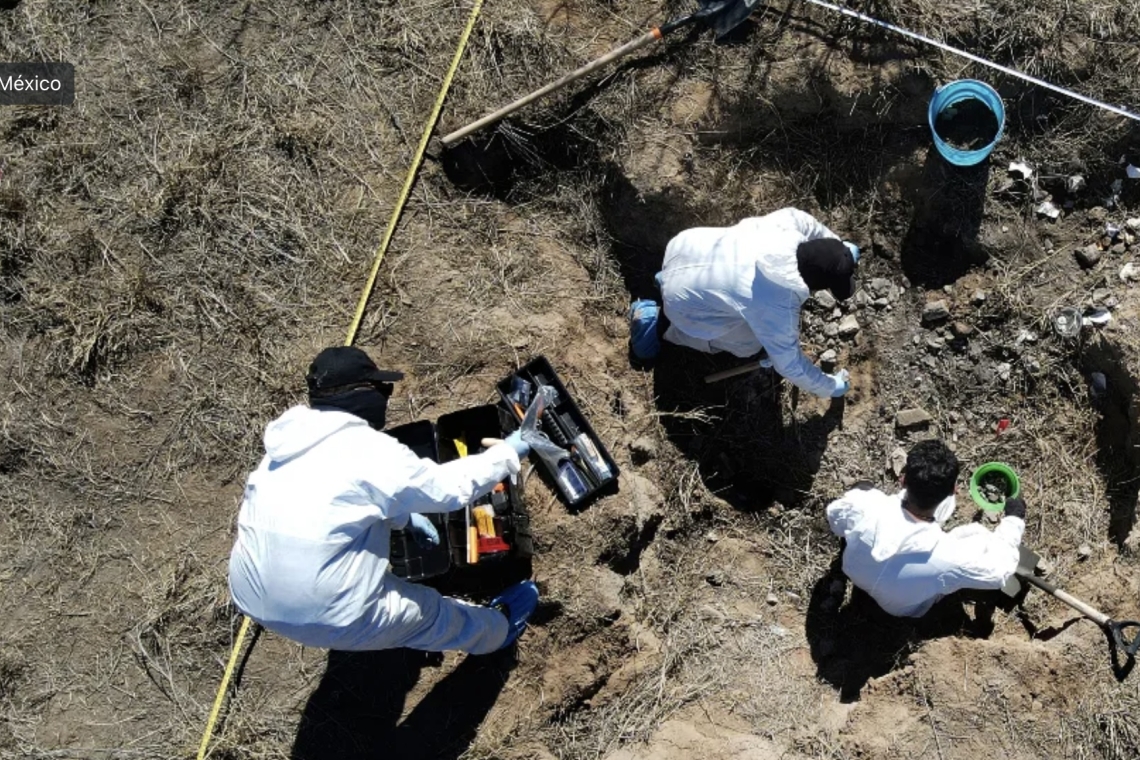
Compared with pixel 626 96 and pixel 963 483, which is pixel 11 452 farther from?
pixel 963 483

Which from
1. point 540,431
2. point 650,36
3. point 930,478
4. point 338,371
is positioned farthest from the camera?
point 650,36

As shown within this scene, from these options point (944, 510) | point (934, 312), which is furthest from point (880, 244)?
point (944, 510)

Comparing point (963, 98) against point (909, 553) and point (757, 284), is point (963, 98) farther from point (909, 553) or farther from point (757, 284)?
point (909, 553)

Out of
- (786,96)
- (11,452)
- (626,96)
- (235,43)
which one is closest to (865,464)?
(786,96)

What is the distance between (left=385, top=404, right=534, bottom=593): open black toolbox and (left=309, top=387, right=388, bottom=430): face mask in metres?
0.73

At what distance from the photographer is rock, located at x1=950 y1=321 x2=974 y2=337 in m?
4.68

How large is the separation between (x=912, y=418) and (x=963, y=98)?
1707mm

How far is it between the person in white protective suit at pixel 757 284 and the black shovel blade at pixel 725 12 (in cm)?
117

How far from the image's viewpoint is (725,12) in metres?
4.43

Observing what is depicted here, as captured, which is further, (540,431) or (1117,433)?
(1117,433)

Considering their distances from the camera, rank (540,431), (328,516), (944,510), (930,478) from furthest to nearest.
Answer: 1. (944,510)
2. (540,431)
3. (930,478)
4. (328,516)

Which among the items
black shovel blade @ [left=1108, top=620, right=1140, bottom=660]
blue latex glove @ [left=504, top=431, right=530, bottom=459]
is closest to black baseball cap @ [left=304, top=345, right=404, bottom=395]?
blue latex glove @ [left=504, top=431, right=530, bottom=459]

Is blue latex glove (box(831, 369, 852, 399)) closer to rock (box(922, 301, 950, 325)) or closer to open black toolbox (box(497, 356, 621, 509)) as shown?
rock (box(922, 301, 950, 325))

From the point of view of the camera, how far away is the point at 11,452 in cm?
437
